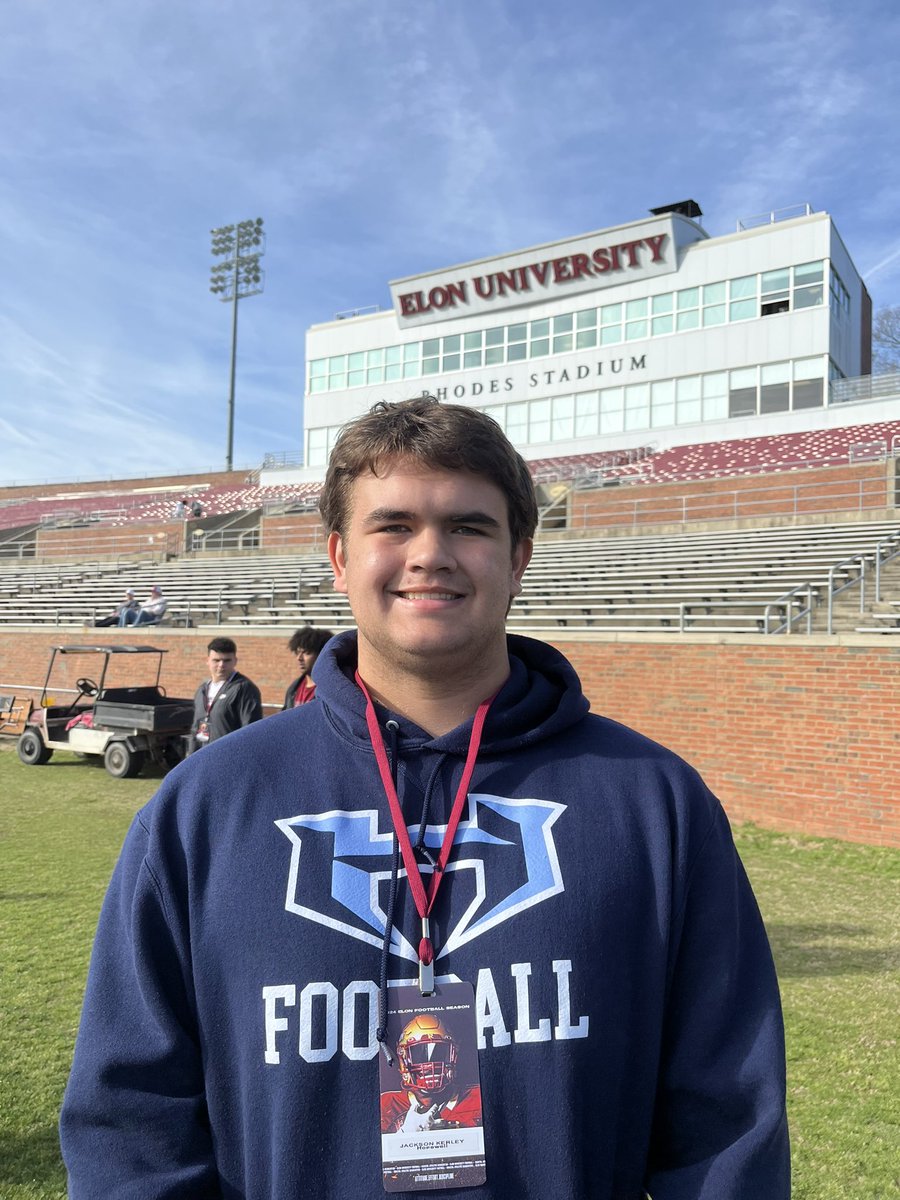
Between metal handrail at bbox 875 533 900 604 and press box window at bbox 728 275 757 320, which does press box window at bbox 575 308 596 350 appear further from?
metal handrail at bbox 875 533 900 604

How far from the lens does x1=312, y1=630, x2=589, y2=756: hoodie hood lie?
→ 4.86 feet

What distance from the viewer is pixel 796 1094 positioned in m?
3.60

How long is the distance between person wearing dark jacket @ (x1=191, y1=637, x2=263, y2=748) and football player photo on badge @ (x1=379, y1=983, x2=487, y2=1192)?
5.24m

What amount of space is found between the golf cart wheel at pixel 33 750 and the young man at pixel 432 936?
12.6 meters

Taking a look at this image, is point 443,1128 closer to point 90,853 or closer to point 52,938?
point 52,938

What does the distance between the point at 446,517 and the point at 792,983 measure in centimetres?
447

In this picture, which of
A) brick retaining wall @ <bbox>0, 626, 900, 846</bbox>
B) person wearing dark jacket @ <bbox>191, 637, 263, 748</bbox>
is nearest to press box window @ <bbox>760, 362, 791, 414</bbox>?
brick retaining wall @ <bbox>0, 626, 900, 846</bbox>

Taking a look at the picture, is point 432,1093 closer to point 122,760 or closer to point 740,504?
point 122,760

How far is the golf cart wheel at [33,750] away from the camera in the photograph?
41.6 feet

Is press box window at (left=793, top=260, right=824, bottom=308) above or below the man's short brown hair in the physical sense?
above

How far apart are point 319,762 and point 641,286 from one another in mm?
33116

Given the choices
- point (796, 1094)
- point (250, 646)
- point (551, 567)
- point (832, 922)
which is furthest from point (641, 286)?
point (796, 1094)

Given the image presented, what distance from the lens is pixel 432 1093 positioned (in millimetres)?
1275

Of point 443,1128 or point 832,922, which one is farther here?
point 832,922
